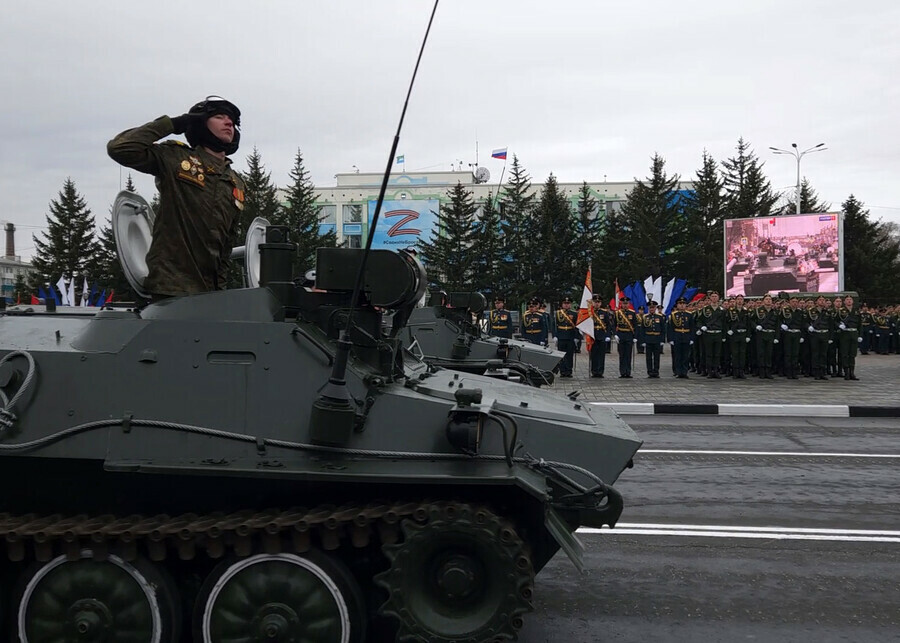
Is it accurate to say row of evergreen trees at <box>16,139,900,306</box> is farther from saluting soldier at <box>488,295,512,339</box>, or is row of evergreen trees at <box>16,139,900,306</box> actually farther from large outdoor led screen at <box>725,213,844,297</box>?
saluting soldier at <box>488,295,512,339</box>

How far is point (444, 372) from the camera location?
5.59 metres

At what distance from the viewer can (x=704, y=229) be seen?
49125 millimetres

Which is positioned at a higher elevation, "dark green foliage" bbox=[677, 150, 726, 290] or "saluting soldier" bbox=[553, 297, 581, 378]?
"dark green foliage" bbox=[677, 150, 726, 290]

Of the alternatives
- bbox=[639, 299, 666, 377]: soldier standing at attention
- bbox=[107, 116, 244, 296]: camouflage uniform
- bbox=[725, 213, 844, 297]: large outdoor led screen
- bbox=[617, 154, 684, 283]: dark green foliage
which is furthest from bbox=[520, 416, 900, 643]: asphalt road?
bbox=[617, 154, 684, 283]: dark green foliage

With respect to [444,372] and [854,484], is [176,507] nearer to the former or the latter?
[444,372]

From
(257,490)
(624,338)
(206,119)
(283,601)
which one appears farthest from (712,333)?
(283,601)

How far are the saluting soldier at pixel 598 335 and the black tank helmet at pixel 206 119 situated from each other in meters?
15.0

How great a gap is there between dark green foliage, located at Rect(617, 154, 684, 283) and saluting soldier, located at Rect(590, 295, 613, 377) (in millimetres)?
28493

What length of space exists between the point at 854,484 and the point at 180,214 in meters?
7.14

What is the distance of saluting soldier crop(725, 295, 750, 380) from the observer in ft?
64.7

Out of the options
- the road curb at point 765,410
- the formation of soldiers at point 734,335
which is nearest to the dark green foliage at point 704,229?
the formation of soldiers at point 734,335

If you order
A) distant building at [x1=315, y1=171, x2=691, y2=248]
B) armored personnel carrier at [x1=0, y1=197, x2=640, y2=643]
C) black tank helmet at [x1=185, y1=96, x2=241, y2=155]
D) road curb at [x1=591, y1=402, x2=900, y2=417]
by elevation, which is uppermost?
distant building at [x1=315, y1=171, x2=691, y2=248]

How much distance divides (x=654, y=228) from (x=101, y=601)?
47.0 meters

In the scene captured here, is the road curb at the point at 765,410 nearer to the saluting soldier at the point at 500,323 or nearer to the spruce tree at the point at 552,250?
the saluting soldier at the point at 500,323
